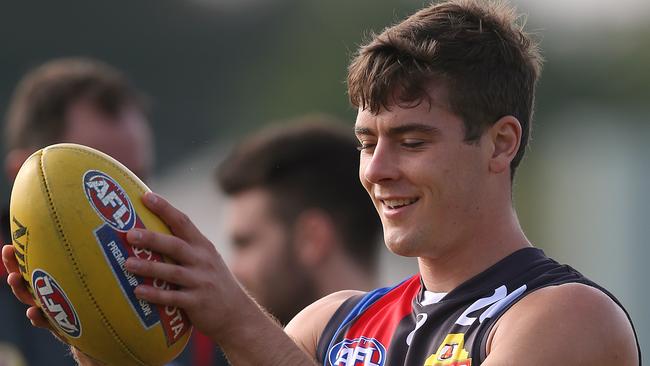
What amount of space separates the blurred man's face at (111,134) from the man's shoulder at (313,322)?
239 cm

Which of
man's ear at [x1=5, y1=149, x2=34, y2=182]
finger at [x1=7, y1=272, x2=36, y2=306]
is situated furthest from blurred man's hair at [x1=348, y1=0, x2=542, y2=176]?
man's ear at [x1=5, y1=149, x2=34, y2=182]

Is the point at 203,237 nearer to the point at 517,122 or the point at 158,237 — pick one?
the point at 158,237

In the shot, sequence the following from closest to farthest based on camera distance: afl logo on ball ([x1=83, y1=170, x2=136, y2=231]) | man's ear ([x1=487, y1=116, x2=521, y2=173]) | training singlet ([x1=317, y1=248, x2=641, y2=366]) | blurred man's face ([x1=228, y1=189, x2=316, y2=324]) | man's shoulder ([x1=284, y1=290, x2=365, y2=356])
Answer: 1. afl logo on ball ([x1=83, y1=170, x2=136, y2=231])
2. training singlet ([x1=317, y1=248, x2=641, y2=366])
3. man's ear ([x1=487, y1=116, x2=521, y2=173])
4. man's shoulder ([x1=284, y1=290, x2=365, y2=356])
5. blurred man's face ([x1=228, y1=189, x2=316, y2=324])

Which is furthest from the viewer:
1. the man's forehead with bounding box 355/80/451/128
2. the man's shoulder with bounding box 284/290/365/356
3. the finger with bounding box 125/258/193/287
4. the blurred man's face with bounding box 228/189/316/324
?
the blurred man's face with bounding box 228/189/316/324

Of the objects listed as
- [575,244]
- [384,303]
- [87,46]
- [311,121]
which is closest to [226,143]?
[87,46]

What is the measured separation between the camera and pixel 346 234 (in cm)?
684

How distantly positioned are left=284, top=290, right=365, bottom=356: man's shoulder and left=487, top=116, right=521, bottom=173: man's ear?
2.91 feet

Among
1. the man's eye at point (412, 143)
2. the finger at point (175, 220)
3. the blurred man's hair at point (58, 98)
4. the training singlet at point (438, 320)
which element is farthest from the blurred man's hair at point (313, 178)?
the finger at point (175, 220)

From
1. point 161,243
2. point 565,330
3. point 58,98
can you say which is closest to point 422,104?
point 565,330

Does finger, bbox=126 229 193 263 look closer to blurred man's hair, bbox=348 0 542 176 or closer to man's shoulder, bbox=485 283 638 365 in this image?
blurred man's hair, bbox=348 0 542 176

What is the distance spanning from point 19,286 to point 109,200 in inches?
20.8

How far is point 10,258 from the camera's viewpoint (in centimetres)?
434

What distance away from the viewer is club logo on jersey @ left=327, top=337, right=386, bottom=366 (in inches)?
173

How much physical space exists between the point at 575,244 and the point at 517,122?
2154 centimetres
